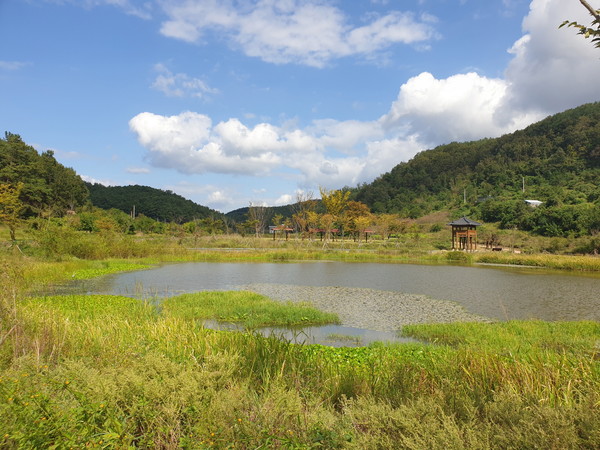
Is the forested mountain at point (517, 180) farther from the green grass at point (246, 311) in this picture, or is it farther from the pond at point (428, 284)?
the green grass at point (246, 311)

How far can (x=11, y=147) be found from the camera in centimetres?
4472

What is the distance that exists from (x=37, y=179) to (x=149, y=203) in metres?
29.1

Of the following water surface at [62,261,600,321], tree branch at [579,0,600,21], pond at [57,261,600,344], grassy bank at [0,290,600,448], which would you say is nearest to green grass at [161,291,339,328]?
pond at [57,261,600,344]

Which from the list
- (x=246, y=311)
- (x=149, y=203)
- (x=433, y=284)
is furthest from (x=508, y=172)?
(x=246, y=311)

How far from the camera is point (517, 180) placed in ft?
198

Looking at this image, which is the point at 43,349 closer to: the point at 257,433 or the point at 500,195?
the point at 257,433

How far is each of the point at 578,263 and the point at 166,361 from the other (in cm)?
2537

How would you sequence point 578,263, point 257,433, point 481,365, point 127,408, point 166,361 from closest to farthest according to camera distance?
point 257,433 < point 127,408 < point 166,361 < point 481,365 < point 578,263

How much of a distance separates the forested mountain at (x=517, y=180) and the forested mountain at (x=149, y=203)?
35.6m

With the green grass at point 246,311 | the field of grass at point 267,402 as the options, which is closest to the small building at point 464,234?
the green grass at point 246,311

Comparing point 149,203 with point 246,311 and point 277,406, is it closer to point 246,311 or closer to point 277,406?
point 246,311

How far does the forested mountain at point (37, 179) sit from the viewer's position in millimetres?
41094

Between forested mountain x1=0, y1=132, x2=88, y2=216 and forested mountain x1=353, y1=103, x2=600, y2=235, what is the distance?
49.4m

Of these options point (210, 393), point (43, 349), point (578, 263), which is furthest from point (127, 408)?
point (578, 263)
